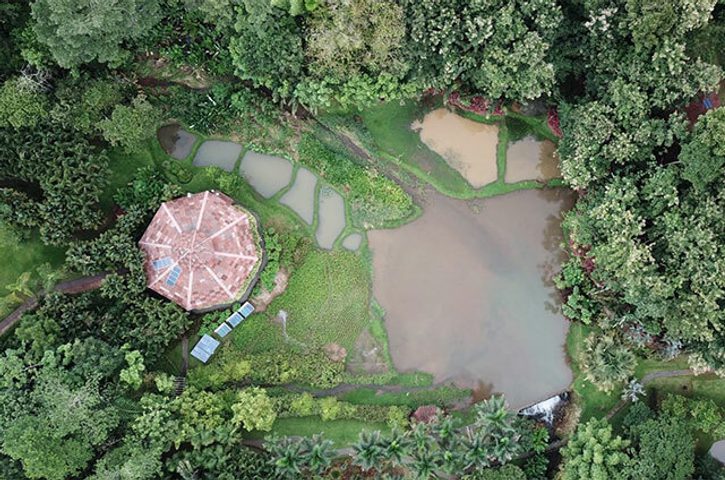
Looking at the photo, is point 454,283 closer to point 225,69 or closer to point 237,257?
point 237,257

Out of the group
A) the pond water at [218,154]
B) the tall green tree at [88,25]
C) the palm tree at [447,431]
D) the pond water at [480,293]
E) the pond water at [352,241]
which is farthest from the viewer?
the pond water at [218,154]

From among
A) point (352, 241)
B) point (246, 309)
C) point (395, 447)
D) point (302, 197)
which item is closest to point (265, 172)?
point (302, 197)

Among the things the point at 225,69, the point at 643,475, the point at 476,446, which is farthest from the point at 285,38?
the point at 643,475

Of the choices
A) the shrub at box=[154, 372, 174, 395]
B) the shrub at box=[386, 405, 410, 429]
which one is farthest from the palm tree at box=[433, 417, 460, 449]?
the shrub at box=[154, 372, 174, 395]

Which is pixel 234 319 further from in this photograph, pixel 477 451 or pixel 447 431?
pixel 477 451

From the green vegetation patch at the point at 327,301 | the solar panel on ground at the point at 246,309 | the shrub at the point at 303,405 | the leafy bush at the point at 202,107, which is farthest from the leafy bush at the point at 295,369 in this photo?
the leafy bush at the point at 202,107

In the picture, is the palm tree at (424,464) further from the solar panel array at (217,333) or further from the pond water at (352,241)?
the solar panel array at (217,333)
